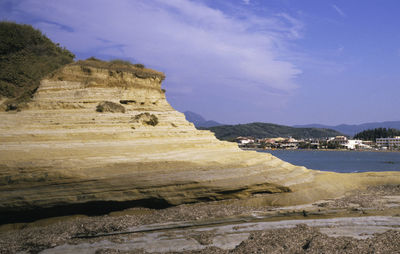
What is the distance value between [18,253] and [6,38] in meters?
9.61

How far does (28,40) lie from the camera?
13352mm

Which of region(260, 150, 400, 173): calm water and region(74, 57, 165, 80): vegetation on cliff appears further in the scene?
region(260, 150, 400, 173): calm water

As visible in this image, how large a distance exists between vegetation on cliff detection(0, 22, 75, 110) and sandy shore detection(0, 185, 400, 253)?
16.8ft

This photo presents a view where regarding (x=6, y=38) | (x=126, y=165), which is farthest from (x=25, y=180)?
(x=6, y=38)

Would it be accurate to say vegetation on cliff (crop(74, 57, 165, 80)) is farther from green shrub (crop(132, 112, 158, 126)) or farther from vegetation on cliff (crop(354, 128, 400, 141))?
vegetation on cliff (crop(354, 128, 400, 141))

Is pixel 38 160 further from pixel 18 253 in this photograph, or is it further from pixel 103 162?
pixel 18 253

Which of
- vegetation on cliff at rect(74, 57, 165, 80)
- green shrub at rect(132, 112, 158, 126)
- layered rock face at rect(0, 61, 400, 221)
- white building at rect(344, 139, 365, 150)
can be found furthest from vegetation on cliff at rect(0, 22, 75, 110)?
white building at rect(344, 139, 365, 150)

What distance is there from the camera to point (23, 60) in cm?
1259

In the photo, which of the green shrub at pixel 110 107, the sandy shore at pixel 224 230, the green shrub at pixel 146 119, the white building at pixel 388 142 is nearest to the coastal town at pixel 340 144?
the white building at pixel 388 142

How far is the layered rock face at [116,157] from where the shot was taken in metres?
8.06

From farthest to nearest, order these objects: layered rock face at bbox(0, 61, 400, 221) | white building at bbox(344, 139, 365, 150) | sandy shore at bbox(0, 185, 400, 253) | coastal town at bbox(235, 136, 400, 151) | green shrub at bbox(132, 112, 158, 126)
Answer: coastal town at bbox(235, 136, 400, 151) < white building at bbox(344, 139, 365, 150) < green shrub at bbox(132, 112, 158, 126) < layered rock face at bbox(0, 61, 400, 221) < sandy shore at bbox(0, 185, 400, 253)

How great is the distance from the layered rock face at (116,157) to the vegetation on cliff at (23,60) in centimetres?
151

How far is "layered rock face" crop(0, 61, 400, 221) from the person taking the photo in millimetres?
8062

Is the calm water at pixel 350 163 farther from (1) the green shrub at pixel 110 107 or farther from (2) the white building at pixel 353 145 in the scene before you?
(1) the green shrub at pixel 110 107
